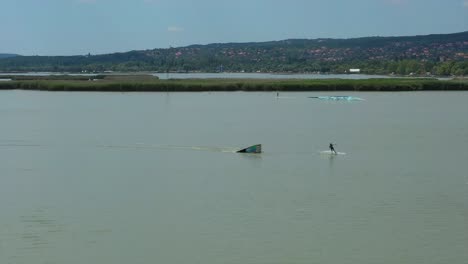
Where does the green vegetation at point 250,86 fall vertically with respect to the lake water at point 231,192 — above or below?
below

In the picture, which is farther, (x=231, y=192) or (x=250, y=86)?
(x=250, y=86)

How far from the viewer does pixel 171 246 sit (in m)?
13.3

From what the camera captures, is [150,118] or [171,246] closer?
[171,246]

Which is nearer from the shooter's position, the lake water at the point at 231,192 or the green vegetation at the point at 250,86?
the lake water at the point at 231,192

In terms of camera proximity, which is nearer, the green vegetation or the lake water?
the lake water

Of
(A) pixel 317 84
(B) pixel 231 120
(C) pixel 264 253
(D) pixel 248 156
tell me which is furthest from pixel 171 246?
(A) pixel 317 84

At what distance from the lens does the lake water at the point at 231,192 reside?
13.1m

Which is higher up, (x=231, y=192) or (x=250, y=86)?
(x=231, y=192)

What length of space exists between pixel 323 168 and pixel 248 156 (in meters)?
2.82

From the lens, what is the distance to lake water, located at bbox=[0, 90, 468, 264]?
13.1 m

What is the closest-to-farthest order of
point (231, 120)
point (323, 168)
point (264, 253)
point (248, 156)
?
point (264, 253) → point (323, 168) → point (248, 156) → point (231, 120)

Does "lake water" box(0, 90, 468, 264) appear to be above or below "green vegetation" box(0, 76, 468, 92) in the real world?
above

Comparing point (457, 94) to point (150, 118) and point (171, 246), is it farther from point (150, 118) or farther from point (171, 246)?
point (171, 246)

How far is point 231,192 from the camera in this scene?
58.7ft
